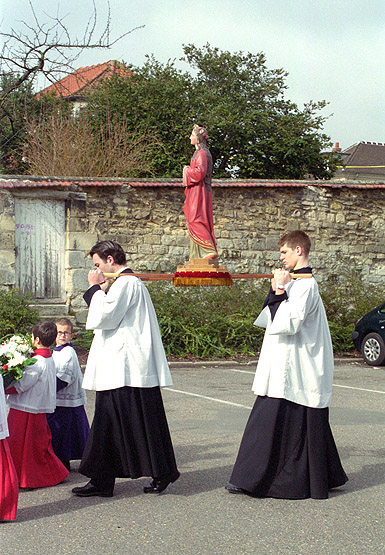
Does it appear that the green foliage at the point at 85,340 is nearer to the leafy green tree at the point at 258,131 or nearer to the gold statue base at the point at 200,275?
the gold statue base at the point at 200,275

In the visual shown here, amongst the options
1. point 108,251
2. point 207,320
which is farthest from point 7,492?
point 207,320

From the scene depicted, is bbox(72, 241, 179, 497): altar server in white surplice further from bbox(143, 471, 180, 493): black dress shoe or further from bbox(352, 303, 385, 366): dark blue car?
bbox(352, 303, 385, 366): dark blue car

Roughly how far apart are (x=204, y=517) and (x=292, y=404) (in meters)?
1.10

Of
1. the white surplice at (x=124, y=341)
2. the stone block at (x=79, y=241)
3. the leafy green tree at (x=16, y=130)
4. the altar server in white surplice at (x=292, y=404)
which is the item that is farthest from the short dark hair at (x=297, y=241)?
the leafy green tree at (x=16, y=130)

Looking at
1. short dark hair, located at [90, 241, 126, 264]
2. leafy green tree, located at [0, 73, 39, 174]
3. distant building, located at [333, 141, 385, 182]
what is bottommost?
short dark hair, located at [90, 241, 126, 264]

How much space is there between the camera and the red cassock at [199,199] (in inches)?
344

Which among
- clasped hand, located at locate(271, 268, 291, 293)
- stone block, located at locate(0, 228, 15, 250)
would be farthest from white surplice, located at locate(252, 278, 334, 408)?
stone block, located at locate(0, 228, 15, 250)

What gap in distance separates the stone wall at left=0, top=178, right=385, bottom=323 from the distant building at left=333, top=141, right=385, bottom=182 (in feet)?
115

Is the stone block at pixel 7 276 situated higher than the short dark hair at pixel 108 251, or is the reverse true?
the short dark hair at pixel 108 251

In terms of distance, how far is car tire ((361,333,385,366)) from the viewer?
517 inches

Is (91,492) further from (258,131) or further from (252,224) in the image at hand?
(258,131)

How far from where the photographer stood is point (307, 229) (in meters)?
16.5

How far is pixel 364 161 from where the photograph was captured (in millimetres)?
54969

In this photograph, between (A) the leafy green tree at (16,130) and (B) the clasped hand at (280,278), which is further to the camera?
(A) the leafy green tree at (16,130)
